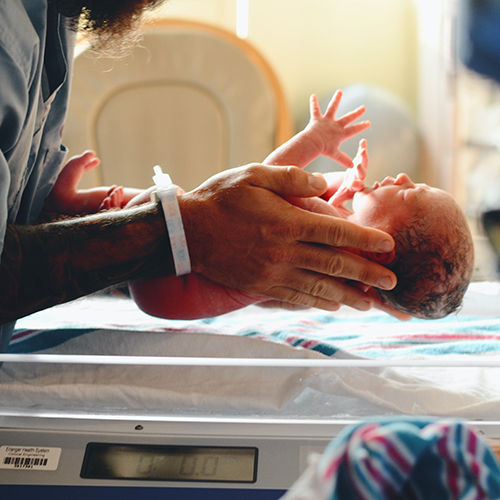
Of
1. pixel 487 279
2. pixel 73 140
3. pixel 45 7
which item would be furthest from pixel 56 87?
pixel 487 279

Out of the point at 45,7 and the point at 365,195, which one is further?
the point at 365,195

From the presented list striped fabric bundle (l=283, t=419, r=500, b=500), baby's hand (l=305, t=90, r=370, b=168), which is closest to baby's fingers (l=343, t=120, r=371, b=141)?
baby's hand (l=305, t=90, r=370, b=168)

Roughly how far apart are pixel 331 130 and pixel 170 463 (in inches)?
27.2

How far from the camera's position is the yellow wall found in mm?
2117

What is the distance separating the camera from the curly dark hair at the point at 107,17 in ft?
2.59

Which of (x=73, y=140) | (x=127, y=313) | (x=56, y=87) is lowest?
(x=127, y=313)

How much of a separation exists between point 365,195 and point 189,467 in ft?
1.86

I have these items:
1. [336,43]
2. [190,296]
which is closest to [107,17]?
[190,296]

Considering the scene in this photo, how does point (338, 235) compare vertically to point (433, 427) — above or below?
below

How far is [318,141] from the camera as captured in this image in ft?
3.21

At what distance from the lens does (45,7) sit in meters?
0.71

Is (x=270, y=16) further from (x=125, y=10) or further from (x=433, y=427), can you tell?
(x=433, y=427)

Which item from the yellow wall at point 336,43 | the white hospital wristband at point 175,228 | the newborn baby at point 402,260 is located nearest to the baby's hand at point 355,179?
the newborn baby at point 402,260

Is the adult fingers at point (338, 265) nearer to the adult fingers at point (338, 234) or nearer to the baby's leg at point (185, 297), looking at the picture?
the adult fingers at point (338, 234)
